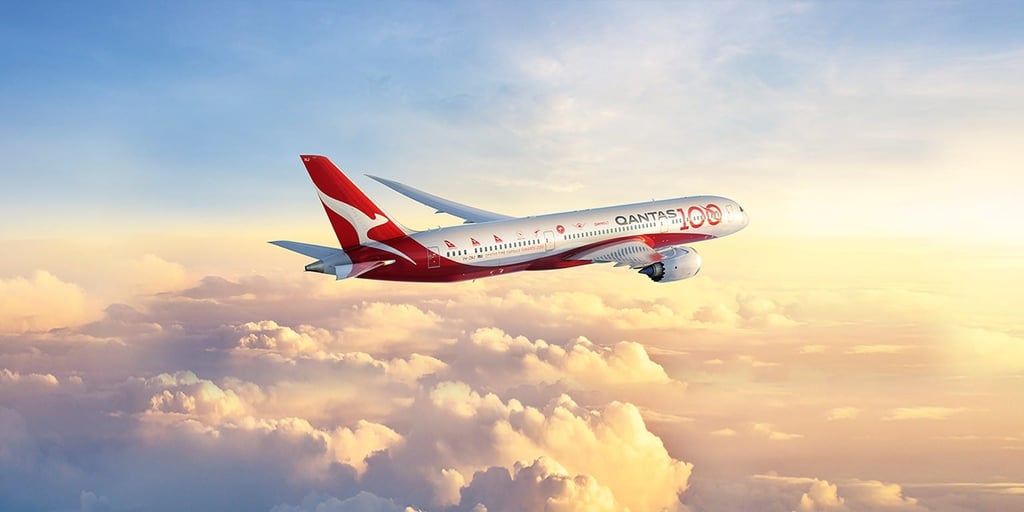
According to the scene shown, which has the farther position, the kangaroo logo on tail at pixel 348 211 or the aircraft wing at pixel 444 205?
the aircraft wing at pixel 444 205

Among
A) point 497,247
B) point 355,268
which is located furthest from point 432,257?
point 355,268

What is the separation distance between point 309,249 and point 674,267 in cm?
2387

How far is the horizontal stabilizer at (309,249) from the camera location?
165 ft

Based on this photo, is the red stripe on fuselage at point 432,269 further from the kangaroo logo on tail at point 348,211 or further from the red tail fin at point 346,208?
the red tail fin at point 346,208

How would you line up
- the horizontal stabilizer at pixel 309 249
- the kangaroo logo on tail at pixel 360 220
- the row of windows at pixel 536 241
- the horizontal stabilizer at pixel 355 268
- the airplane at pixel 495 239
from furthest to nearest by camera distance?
the row of windows at pixel 536 241 < the horizontal stabilizer at pixel 309 249 < the airplane at pixel 495 239 < the kangaroo logo on tail at pixel 360 220 < the horizontal stabilizer at pixel 355 268

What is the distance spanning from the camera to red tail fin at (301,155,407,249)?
48375 mm

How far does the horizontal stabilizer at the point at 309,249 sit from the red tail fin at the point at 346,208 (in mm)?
894

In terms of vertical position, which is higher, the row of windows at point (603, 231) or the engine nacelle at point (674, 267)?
the row of windows at point (603, 231)

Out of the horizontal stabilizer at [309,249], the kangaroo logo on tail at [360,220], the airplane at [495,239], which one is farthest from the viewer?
the horizontal stabilizer at [309,249]

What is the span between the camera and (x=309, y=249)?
5047 cm

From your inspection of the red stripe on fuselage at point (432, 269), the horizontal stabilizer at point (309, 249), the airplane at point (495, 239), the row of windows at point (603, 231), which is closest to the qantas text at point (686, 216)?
the airplane at point (495, 239)

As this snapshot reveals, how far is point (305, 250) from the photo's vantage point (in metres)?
50.3

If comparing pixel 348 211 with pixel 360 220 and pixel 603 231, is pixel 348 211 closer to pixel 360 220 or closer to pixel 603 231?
pixel 360 220

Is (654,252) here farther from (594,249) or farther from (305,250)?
(305,250)
